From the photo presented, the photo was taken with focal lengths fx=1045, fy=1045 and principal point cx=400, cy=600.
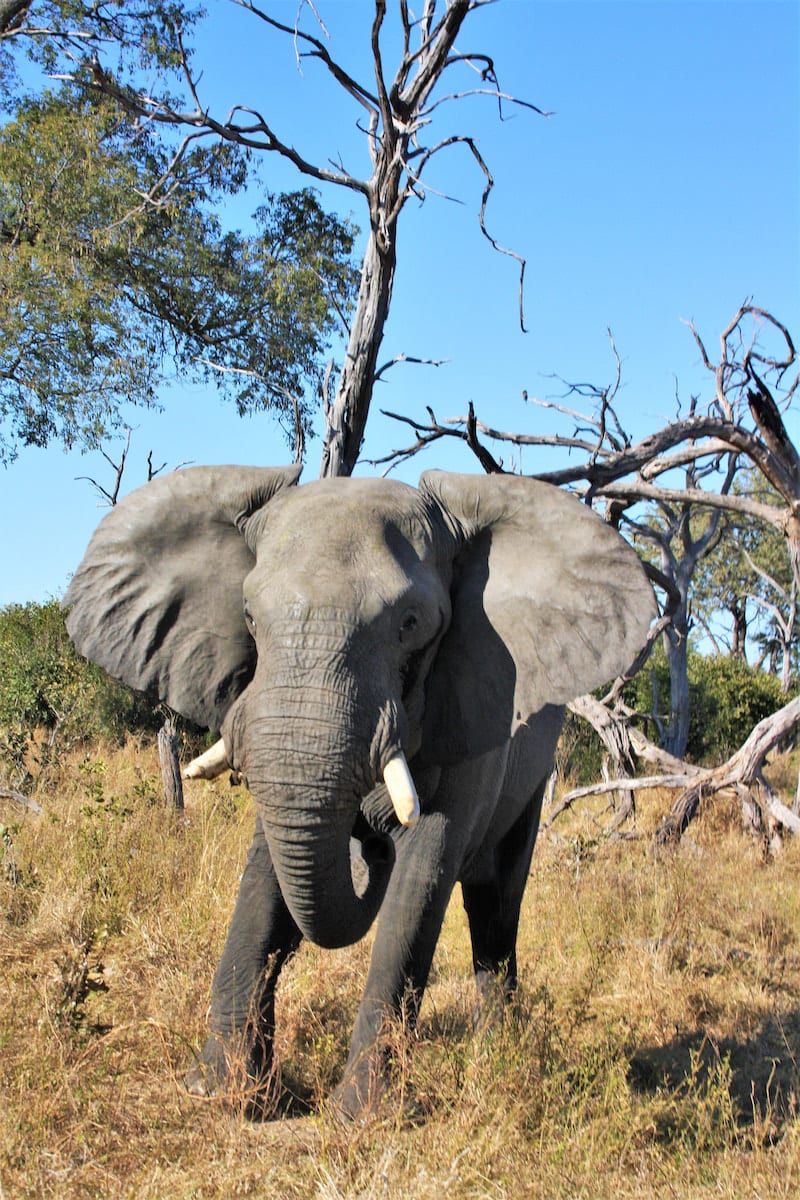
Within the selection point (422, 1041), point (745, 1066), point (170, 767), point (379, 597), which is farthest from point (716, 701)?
point (379, 597)

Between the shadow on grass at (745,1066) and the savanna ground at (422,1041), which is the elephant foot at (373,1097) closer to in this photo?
the savanna ground at (422,1041)

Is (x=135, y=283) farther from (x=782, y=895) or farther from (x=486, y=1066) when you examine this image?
(x=486, y=1066)

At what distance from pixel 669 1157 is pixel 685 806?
16.1ft

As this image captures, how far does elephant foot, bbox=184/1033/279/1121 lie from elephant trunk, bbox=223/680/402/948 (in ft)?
2.27

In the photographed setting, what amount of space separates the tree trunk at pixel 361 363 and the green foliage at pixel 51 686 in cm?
512

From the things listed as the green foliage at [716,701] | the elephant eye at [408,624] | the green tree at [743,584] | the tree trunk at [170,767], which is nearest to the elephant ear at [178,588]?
the elephant eye at [408,624]

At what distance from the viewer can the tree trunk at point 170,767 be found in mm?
8922

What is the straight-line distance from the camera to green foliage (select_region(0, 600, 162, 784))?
12555 mm

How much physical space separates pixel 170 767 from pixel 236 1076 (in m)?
5.79

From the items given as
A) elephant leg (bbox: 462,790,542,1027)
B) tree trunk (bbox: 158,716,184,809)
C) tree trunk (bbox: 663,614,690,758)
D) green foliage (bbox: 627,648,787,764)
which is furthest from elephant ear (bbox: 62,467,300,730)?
green foliage (bbox: 627,648,787,764)

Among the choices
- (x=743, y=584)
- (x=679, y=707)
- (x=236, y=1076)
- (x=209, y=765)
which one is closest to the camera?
(x=209, y=765)

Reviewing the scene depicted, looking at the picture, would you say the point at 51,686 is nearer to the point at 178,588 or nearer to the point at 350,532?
the point at 178,588

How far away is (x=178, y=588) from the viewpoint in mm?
3701

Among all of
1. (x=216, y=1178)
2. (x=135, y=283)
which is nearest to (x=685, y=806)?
(x=216, y=1178)
